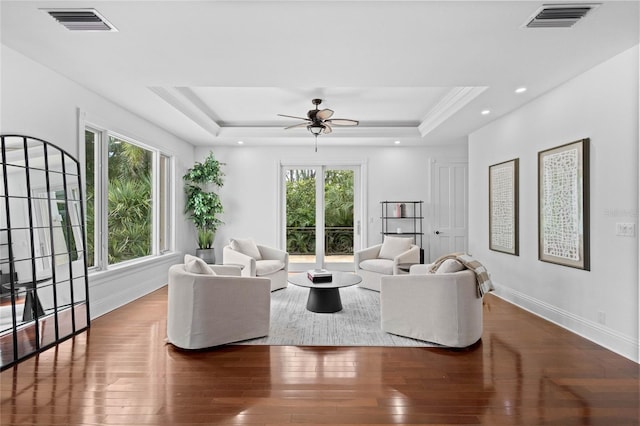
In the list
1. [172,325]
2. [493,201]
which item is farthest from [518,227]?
[172,325]

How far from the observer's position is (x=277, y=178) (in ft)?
23.1

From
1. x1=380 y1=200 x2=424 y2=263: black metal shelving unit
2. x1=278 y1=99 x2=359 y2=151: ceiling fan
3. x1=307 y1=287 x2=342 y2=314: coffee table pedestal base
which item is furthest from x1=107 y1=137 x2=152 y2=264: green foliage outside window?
x1=380 y1=200 x2=424 y2=263: black metal shelving unit

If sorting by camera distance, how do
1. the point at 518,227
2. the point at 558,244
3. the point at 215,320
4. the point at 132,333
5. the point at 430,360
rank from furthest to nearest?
the point at 518,227 < the point at 558,244 < the point at 132,333 < the point at 215,320 < the point at 430,360

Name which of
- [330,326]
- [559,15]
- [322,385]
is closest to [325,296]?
[330,326]

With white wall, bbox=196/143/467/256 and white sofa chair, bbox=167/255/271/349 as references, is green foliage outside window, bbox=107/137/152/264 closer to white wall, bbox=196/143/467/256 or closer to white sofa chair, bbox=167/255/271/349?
white wall, bbox=196/143/467/256

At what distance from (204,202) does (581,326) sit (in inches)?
228

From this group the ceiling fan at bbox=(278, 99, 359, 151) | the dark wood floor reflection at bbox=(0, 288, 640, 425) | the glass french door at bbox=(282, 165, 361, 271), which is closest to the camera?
the dark wood floor reflection at bbox=(0, 288, 640, 425)

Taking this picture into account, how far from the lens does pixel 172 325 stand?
3207mm

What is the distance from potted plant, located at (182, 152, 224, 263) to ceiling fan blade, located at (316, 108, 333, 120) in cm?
289

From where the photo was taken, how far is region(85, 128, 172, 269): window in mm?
4273

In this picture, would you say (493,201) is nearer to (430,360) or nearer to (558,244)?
(558,244)

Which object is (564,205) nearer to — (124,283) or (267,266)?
(267,266)

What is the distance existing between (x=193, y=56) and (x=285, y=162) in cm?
401

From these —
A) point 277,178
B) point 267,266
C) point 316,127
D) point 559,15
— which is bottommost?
point 267,266
